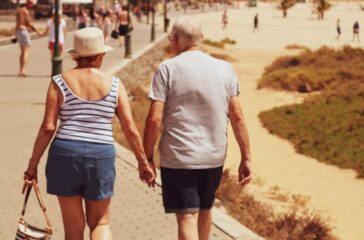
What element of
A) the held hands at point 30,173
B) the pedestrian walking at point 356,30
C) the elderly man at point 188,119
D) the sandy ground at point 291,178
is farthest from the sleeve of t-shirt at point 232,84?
the pedestrian walking at point 356,30

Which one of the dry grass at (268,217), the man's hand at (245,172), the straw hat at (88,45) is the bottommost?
the dry grass at (268,217)

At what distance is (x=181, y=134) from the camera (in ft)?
16.3

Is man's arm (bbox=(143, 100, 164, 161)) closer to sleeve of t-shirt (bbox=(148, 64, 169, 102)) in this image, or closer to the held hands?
sleeve of t-shirt (bbox=(148, 64, 169, 102))

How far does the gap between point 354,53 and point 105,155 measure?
33881mm

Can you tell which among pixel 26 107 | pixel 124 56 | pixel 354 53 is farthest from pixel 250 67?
pixel 26 107

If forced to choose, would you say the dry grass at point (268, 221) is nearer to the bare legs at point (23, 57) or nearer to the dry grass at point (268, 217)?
the dry grass at point (268, 217)

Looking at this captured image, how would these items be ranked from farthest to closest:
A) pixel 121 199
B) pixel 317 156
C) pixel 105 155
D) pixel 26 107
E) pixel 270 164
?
pixel 317 156, pixel 270 164, pixel 26 107, pixel 121 199, pixel 105 155

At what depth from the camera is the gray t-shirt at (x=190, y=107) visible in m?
4.93

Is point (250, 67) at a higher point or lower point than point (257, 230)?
lower

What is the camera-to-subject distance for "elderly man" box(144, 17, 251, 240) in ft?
16.2

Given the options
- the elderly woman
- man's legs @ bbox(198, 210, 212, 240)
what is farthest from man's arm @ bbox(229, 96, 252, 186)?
the elderly woman

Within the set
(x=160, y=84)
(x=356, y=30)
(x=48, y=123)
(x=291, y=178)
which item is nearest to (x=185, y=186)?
(x=160, y=84)

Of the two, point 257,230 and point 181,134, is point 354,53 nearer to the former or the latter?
point 257,230

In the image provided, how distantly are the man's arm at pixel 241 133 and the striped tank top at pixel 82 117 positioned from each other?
2.75ft
